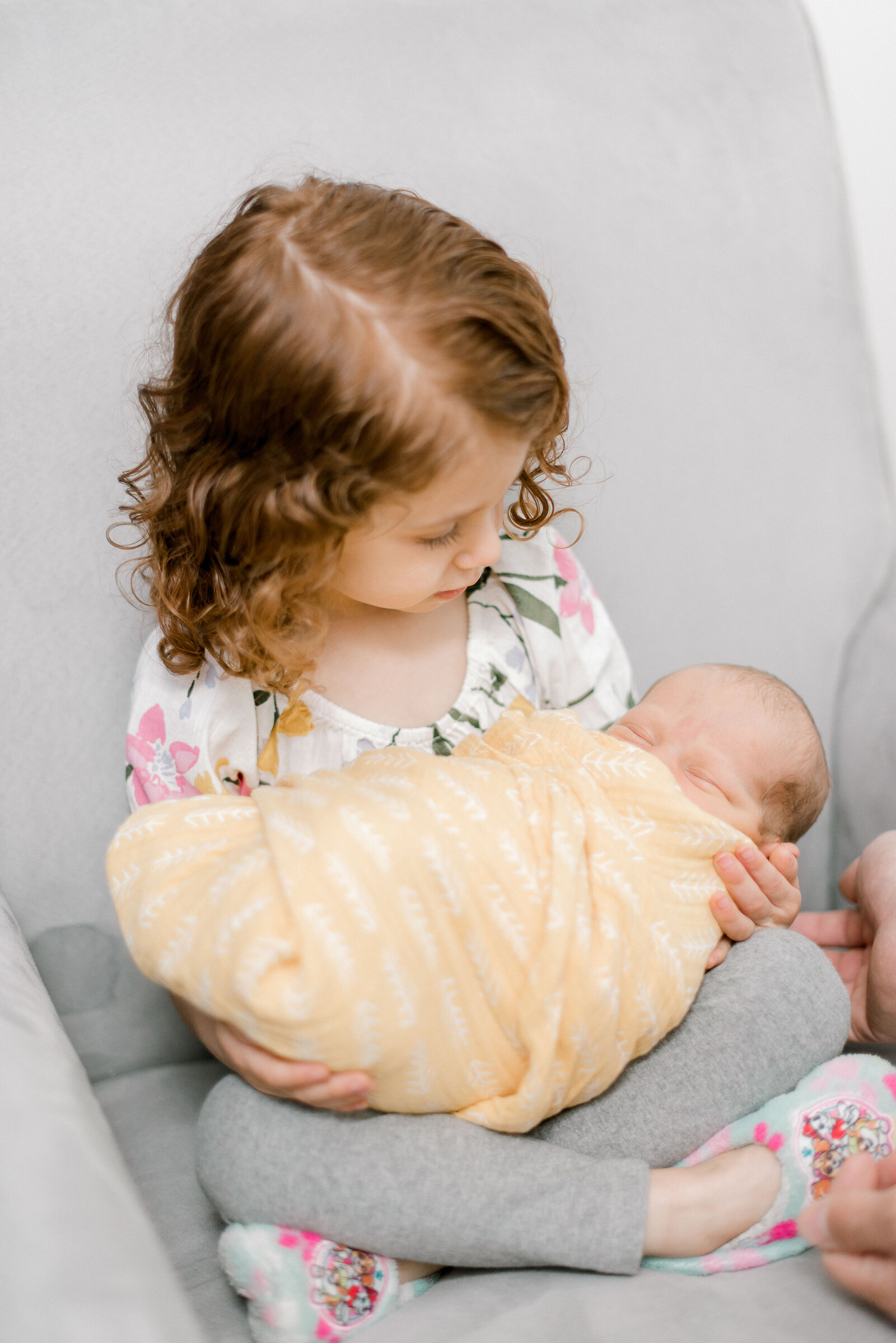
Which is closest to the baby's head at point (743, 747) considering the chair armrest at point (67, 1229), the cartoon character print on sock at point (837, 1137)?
the cartoon character print on sock at point (837, 1137)

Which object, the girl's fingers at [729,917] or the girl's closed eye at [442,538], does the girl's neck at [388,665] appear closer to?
the girl's closed eye at [442,538]

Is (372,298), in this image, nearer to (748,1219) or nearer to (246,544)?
(246,544)

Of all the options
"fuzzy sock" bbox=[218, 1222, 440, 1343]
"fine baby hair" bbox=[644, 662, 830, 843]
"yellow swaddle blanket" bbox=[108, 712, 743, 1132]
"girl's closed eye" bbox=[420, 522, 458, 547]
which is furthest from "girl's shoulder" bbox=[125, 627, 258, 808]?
"fine baby hair" bbox=[644, 662, 830, 843]

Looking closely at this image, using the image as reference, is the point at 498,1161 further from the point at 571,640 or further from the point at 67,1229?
the point at 571,640

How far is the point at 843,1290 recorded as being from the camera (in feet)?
2.09

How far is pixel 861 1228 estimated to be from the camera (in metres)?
0.60

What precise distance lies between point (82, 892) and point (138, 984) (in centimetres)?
10

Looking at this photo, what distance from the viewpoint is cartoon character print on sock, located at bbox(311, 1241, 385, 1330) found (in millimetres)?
643

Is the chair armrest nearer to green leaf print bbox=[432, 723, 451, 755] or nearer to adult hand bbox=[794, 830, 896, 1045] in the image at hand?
green leaf print bbox=[432, 723, 451, 755]

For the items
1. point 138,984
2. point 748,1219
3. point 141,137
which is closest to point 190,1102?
point 138,984

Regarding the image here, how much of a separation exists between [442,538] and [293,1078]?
1.24 feet

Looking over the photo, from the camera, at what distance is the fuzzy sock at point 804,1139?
0.69 m

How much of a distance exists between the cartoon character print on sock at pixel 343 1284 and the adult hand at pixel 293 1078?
0.29 ft

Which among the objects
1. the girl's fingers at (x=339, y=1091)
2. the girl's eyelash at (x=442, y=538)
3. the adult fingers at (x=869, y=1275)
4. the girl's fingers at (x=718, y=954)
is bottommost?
the adult fingers at (x=869, y=1275)
